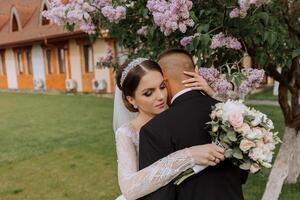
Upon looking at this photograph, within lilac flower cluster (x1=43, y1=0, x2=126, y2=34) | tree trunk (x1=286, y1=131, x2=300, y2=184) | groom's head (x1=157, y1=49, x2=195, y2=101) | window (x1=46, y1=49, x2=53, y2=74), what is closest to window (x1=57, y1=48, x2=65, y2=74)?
window (x1=46, y1=49, x2=53, y2=74)

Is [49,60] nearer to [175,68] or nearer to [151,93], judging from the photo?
[151,93]

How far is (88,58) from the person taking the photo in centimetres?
1942

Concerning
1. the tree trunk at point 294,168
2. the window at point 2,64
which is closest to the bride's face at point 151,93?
the tree trunk at point 294,168

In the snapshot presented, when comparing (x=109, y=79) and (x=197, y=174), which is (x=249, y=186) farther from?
(x=109, y=79)

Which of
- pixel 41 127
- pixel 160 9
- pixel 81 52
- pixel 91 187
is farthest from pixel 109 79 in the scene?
pixel 160 9

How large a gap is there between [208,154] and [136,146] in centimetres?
49

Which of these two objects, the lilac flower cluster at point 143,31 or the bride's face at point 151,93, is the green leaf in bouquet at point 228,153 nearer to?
the bride's face at point 151,93

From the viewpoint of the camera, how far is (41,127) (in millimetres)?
10555

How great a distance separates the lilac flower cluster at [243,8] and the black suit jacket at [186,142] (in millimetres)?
947

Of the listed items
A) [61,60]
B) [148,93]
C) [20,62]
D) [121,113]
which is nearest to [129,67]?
[148,93]

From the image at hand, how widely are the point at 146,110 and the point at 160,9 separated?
821 millimetres

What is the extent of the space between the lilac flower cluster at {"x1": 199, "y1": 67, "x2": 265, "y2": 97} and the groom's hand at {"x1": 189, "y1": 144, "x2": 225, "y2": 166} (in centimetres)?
79

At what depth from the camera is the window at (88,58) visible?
19.1 metres

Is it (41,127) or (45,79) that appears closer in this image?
(41,127)
